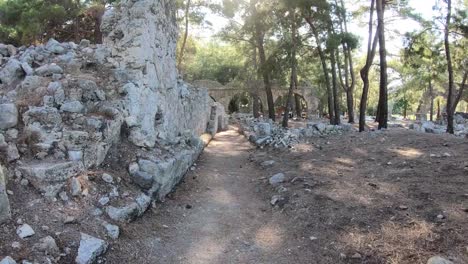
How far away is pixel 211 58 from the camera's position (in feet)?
144

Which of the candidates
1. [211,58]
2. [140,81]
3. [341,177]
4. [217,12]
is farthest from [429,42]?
[211,58]

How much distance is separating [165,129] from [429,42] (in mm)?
14641

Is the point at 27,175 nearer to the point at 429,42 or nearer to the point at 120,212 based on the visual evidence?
the point at 120,212

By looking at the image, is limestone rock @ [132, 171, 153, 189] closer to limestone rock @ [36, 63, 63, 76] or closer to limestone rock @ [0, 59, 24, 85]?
limestone rock @ [36, 63, 63, 76]

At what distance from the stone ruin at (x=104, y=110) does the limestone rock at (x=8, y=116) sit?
0.01 metres

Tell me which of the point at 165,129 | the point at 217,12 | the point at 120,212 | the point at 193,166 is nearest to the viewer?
the point at 120,212

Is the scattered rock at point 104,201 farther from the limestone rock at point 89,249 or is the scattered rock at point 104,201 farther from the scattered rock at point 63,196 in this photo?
the limestone rock at point 89,249

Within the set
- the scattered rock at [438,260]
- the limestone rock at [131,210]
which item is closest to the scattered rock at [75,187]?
the limestone rock at [131,210]

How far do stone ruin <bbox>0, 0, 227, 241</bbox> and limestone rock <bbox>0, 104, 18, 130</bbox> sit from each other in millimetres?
12

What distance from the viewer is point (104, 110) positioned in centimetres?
677

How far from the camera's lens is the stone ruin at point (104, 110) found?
5488mm

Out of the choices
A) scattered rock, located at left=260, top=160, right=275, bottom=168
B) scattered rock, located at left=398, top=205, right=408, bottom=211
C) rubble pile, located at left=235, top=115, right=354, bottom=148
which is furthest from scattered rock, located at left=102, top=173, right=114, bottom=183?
rubble pile, located at left=235, top=115, right=354, bottom=148

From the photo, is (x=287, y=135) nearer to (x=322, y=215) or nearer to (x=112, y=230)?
(x=322, y=215)

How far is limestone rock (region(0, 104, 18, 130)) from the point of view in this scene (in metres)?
5.74
